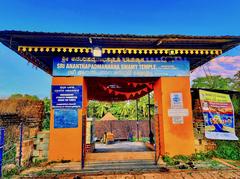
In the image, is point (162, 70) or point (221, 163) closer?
point (221, 163)

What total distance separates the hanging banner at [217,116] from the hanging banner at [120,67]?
55.8 inches

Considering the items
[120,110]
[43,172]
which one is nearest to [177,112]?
[43,172]

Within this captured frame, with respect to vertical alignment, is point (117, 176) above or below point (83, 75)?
below

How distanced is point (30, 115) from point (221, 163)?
23.7ft

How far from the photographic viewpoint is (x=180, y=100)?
681 cm

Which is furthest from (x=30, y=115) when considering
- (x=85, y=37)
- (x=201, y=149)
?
(x=201, y=149)

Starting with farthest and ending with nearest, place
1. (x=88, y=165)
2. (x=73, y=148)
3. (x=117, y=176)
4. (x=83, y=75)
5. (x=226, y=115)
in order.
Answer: (x=226, y=115) < (x=83, y=75) < (x=73, y=148) < (x=88, y=165) < (x=117, y=176)

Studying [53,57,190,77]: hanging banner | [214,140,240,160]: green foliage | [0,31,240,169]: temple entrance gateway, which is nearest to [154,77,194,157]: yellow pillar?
[0,31,240,169]: temple entrance gateway

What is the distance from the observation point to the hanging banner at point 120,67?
670cm

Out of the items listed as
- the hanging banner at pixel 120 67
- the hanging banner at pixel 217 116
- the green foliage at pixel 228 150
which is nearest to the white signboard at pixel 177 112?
the hanging banner at pixel 217 116

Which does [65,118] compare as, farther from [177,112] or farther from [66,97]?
[177,112]

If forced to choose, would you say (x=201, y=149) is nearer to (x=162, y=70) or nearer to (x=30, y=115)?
(x=162, y=70)

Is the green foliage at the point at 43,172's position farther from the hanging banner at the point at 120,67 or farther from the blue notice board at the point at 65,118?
the hanging banner at the point at 120,67

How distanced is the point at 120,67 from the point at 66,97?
7.60 ft
